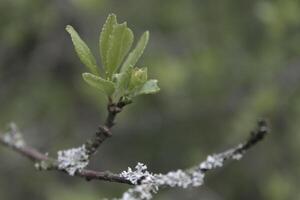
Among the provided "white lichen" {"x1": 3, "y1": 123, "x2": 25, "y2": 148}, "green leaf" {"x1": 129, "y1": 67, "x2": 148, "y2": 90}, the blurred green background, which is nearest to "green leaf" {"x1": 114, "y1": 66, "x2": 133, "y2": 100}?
"green leaf" {"x1": 129, "y1": 67, "x2": 148, "y2": 90}

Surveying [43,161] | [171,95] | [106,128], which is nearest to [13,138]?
[43,161]

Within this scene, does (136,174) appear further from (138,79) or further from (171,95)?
(171,95)

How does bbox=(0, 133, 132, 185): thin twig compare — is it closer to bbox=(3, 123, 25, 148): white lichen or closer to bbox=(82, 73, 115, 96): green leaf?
bbox=(3, 123, 25, 148): white lichen

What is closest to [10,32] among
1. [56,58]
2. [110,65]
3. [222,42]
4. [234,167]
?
[56,58]

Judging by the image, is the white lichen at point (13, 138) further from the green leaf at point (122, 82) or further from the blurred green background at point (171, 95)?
the blurred green background at point (171, 95)

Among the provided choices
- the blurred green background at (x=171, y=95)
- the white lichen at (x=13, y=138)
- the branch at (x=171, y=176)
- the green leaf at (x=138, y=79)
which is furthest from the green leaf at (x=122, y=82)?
the blurred green background at (x=171, y=95)

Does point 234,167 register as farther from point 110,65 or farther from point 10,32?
point 110,65
